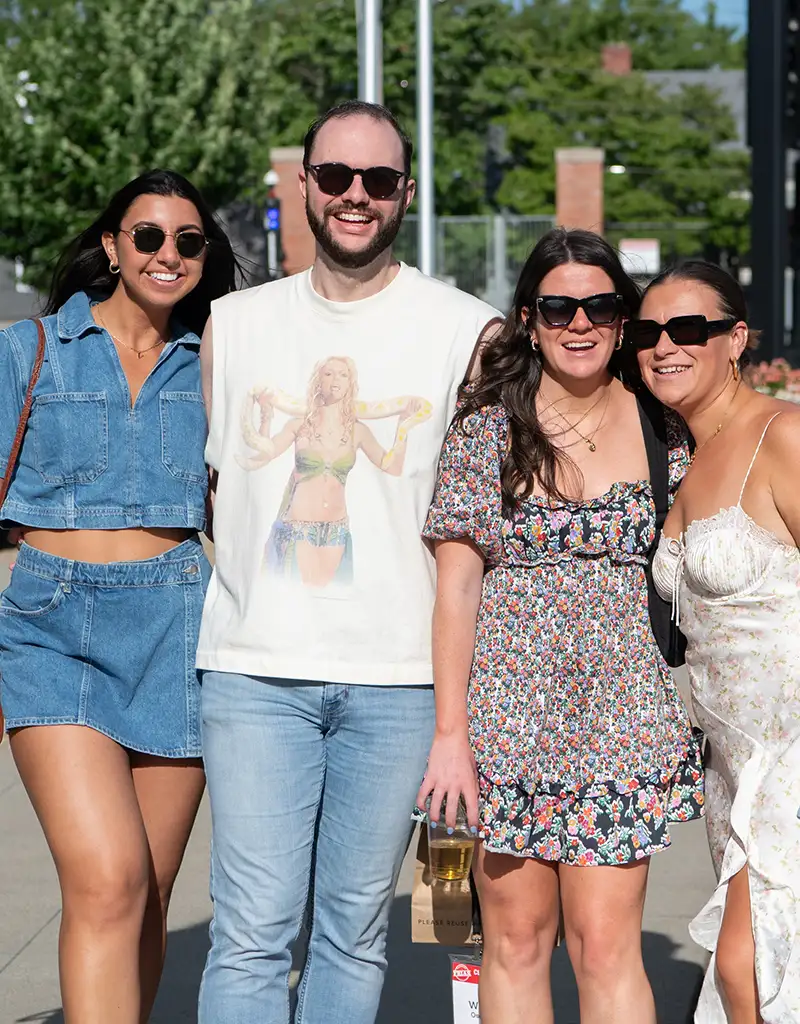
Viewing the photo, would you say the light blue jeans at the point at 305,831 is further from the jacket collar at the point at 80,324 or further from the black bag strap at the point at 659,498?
the jacket collar at the point at 80,324

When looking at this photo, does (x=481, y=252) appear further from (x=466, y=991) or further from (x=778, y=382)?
(x=466, y=991)

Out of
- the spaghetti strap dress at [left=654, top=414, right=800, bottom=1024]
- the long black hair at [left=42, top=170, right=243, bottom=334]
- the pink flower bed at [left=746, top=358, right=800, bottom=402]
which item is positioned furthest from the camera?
the pink flower bed at [left=746, top=358, right=800, bottom=402]

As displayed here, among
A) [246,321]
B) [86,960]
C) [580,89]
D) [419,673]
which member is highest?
[580,89]

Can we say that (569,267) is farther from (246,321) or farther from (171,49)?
(171,49)

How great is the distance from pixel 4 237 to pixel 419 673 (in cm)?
1807

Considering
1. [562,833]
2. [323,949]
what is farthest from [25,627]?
[562,833]

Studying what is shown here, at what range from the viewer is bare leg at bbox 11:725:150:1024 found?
338cm

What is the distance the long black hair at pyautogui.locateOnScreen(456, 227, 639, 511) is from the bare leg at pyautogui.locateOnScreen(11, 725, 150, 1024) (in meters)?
1.07

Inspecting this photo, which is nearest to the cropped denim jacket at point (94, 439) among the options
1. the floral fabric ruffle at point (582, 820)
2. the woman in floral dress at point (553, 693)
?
the woman in floral dress at point (553, 693)

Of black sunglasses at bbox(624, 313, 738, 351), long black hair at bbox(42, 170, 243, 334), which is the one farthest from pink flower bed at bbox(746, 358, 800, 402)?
black sunglasses at bbox(624, 313, 738, 351)

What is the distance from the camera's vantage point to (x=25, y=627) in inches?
141

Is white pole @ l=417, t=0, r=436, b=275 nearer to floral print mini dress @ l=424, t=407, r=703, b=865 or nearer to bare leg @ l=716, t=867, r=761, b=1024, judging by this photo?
floral print mini dress @ l=424, t=407, r=703, b=865

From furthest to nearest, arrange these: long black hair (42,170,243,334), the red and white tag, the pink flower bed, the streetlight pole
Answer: the streetlight pole → the pink flower bed → long black hair (42,170,243,334) → the red and white tag

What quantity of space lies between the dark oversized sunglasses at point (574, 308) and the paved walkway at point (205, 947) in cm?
203
